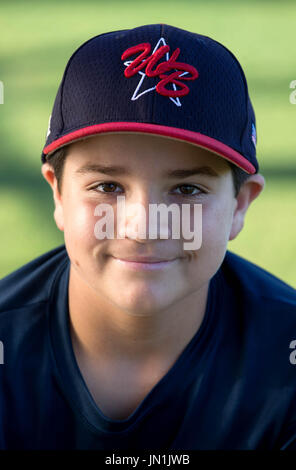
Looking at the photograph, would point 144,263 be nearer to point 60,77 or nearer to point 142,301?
point 142,301

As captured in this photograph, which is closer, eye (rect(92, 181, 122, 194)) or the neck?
eye (rect(92, 181, 122, 194))

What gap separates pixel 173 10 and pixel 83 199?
1110 millimetres

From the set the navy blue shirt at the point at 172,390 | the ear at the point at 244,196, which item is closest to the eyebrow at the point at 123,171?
the ear at the point at 244,196

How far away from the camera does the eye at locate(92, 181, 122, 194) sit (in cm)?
82

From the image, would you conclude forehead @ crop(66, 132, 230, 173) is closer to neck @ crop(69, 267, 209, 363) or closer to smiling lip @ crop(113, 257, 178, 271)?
smiling lip @ crop(113, 257, 178, 271)

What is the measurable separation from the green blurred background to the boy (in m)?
0.49

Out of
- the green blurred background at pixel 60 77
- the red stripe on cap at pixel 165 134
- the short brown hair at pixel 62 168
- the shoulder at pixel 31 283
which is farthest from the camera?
the green blurred background at pixel 60 77

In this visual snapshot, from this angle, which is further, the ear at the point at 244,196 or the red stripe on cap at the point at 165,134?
the ear at the point at 244,196

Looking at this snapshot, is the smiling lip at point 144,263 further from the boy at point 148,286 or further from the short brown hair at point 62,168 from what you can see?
the short brown hair at point 62,168

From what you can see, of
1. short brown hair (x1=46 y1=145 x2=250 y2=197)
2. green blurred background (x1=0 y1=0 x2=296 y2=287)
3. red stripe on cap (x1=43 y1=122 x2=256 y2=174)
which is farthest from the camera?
green blurred background (x1=0 y1=0 x2=296 y2=287)

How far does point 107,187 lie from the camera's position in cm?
83

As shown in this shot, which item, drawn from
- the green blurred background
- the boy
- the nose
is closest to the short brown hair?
the boy

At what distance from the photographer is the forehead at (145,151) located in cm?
79

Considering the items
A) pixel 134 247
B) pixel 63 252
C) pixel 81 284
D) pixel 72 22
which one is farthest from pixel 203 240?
pixel 72 22
